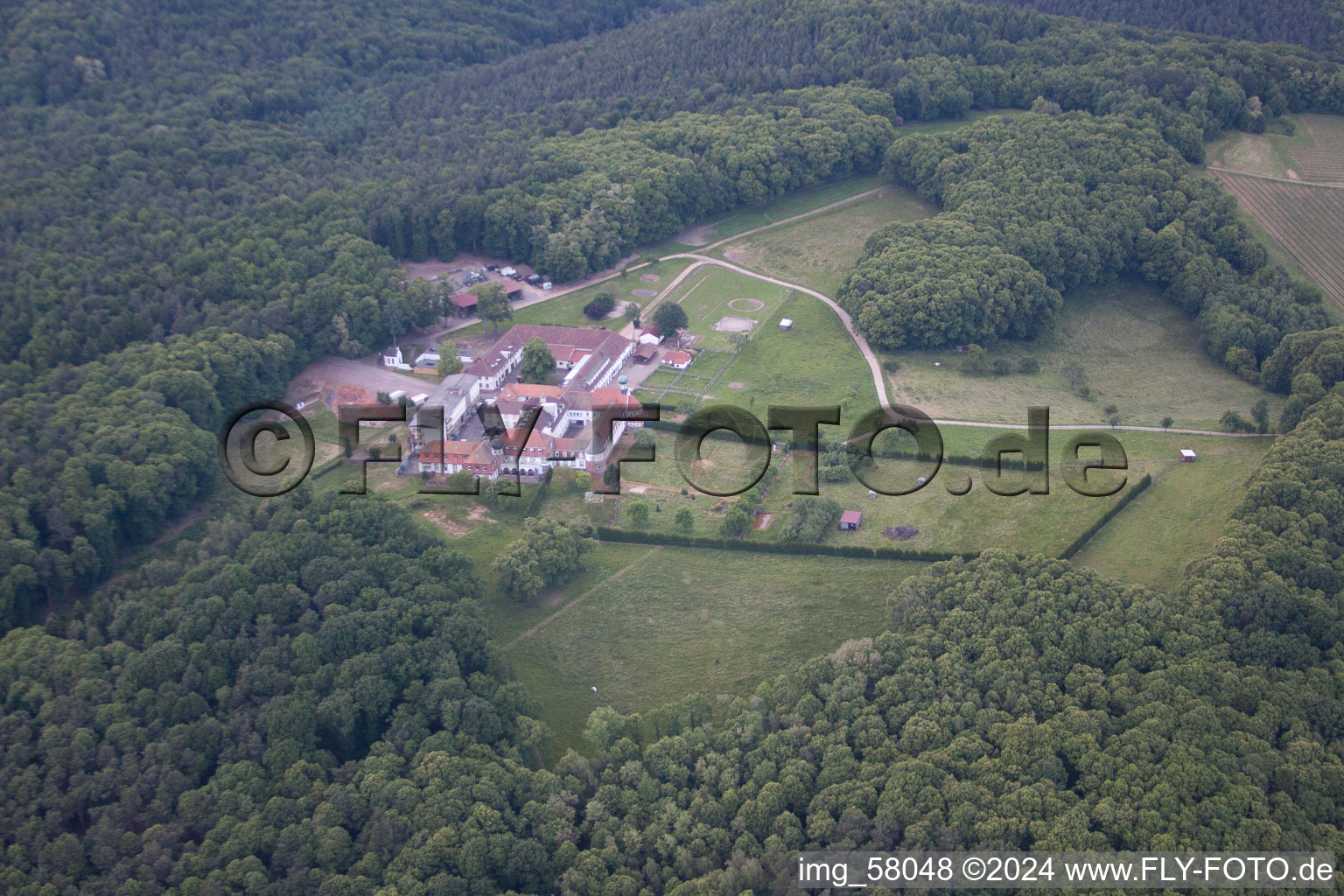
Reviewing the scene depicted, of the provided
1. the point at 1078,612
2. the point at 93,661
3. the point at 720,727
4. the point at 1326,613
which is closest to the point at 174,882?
the point at 93,661

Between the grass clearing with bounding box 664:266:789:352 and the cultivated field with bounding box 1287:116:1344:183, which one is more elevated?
the cultivated field with bounding box 1287:116:1344:183

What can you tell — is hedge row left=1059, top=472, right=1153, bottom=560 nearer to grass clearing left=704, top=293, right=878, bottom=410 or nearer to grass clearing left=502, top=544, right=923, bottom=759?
grass clearing left=502, top=544, right=923, bottom=759

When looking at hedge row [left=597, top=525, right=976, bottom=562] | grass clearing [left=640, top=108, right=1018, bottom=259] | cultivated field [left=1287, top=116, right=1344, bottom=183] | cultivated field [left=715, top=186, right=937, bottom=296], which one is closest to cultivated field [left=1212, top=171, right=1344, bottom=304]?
cultivated field [left=1287, top=116, right=1344, bottom=183]

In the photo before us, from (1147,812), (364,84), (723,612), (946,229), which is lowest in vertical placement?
(723,612)

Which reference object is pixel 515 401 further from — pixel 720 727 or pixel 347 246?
pixel 720 727

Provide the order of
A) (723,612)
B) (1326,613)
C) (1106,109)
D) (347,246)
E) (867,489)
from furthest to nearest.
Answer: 1. (1106,109)
2. (347,246)
3. (867,489)
4. (723,612)
5. (1326,613)

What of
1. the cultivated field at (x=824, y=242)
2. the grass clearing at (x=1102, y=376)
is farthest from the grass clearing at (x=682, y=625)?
the cultivated field at (x=824, y=242)

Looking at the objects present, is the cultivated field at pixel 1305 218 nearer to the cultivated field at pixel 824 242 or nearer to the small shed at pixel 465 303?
the cultivated field at pixel 824 242
